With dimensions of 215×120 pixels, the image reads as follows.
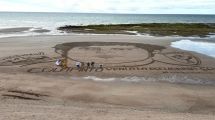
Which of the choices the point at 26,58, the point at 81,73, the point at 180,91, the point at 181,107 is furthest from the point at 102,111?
the point at 26,58

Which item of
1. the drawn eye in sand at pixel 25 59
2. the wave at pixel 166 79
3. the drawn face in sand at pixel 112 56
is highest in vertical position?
the drawn face in sand at pixel 112 56

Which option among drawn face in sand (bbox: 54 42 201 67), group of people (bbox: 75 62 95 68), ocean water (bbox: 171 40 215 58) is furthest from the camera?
ocean water (bbox: 171 40 215 58)

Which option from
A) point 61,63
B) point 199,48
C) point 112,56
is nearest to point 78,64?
point 61,63

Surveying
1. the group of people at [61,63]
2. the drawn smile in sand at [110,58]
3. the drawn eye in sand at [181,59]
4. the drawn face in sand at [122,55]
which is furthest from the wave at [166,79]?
the drawn eye in sand at [181,59]

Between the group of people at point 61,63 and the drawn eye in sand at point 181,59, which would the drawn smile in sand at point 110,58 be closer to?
the drawn eye in sand at point 181,59

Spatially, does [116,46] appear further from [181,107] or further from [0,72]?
[181,107]

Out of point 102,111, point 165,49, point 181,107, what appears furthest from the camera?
point 165,49

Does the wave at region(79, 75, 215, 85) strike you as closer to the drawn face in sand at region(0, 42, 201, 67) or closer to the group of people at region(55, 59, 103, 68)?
the group of people at region(55, 59, 103, 68)

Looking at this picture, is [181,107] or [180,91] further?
[180,91]

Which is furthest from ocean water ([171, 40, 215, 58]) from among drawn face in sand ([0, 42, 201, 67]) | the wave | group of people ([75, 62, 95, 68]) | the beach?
group of people ([75, 62, 95, 68])
